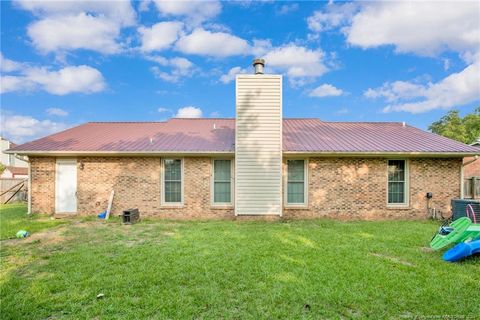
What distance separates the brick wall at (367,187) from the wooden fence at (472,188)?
201cm

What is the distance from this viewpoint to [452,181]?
9.83m

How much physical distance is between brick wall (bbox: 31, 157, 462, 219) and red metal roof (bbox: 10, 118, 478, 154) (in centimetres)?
51

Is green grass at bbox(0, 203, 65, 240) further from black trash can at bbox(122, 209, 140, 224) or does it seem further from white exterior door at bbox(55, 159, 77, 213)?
black trash can at bbox(122, 209, 140, 224)

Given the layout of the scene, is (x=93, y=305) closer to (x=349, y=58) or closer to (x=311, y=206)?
(x=311, y=206)

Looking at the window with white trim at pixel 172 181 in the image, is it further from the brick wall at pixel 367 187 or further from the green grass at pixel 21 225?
the brick wall at pixel 367 187

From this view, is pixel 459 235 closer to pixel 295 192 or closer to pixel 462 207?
pixel 462 207

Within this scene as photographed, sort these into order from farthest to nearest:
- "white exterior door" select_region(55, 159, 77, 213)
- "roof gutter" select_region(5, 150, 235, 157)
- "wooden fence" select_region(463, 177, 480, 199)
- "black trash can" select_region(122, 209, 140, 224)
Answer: "wooden fence" select_region(463, 177, 480, 199), "white exterior door" select_region(55, 159, 77, 213), "roof gutter" select_region(5, 150, 235, 157), "black trash can" select_region(122, 209, 140, 224)

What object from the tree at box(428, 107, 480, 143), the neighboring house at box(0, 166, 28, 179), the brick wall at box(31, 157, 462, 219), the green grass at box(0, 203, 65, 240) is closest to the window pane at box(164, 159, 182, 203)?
the brick wall at box(31, 157, 462, 219)

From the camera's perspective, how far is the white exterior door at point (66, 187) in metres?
10.2

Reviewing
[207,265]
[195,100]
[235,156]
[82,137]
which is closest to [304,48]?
[195,100]

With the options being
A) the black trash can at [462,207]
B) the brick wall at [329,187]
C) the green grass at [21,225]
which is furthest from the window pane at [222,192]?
the black trash can at [462,207]

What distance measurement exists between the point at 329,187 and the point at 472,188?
6.42m

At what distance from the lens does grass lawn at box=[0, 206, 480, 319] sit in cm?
327

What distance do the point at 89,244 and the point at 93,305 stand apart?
336 centimetres
